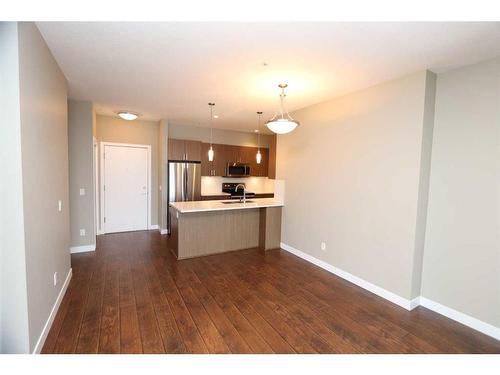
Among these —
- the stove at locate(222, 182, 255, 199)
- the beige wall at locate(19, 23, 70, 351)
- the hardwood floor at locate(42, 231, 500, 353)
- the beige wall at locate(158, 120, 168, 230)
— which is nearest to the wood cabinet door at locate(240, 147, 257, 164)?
the stove at locate(222, 182, 255, 199)

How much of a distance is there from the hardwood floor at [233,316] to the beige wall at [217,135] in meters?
3.26

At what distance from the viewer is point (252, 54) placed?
2258 millimetres

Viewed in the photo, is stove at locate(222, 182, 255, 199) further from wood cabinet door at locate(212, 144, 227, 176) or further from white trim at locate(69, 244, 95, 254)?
white trim at locate(69, 244, 95, 254)

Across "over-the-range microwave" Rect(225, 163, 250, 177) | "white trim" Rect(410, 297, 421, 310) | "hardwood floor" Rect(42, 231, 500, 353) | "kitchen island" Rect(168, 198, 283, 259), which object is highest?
"over-the-range microwave" Rect(225, 163, 250, 177)

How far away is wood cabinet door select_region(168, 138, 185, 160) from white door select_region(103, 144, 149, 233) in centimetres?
65

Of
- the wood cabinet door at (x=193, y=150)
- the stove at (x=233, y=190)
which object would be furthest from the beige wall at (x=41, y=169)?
the stove at (x=233, y=190)

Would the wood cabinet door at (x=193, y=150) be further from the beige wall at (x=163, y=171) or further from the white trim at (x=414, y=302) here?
the white trim at (x=414, y=302)

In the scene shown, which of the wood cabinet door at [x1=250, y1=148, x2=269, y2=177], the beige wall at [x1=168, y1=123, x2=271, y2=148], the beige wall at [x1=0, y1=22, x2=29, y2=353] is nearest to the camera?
the beige wall at [x1=0, y1=22, x2=29, y2=353]

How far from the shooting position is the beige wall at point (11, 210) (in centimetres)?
156

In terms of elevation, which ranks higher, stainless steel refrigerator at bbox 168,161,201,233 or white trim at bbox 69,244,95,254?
stainless steel refrigerator at bbox 168,161,201,233

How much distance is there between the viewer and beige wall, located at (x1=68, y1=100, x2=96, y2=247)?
3.92m

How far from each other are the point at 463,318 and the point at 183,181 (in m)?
5.01
